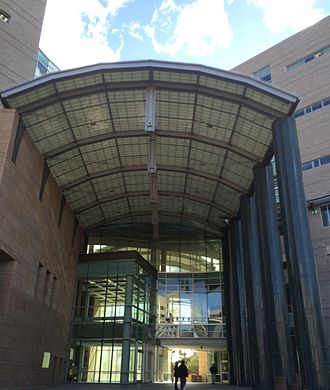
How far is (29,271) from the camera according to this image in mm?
22906

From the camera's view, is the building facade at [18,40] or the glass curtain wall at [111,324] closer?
the glass curtain wall at [111,324]

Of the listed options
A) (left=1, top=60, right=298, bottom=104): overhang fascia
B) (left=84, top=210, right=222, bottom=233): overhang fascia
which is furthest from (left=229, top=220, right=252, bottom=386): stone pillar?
(left=1, top=60, right=298, bottom=104): overhang fascia

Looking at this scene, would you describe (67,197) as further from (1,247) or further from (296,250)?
(296,250)

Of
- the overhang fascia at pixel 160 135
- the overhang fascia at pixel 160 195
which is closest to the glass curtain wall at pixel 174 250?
the overhang fascia at pixel 160 195

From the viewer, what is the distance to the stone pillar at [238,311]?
30.1 metres

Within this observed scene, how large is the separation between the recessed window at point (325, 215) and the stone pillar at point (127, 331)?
595 inches

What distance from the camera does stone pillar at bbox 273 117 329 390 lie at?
16.3m

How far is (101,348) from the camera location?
29.9 metres

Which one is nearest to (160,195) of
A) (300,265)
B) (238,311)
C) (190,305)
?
(190,305)

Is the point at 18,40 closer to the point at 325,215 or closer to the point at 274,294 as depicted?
the point at 325,215

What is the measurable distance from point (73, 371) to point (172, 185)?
15.8 meters

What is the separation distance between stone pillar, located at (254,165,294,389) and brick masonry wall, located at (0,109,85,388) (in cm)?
1313

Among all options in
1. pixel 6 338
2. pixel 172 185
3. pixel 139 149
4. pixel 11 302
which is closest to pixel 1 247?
pixel 11 302

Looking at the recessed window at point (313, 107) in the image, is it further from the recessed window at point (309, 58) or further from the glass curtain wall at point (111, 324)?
the glass curtain wall at point (111, 324)
